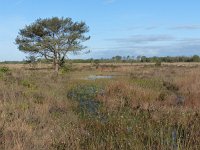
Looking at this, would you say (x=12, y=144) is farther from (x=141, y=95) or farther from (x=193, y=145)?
(x=141, y=95)

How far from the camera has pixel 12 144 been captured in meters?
6.88

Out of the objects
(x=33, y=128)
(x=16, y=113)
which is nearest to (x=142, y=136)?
(x=33, y=128)

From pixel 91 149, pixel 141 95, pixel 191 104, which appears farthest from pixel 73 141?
pixel 141 95

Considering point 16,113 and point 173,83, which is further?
point 173,83

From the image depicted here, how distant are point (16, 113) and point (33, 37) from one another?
3726cm

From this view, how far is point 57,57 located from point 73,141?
125 feet

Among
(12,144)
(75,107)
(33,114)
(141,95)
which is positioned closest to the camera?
(12,144)

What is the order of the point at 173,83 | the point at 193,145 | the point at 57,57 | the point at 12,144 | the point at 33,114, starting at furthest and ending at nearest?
the point at 57,57, the point at 173,83, the point at 33,114, the point at 12,144, the point at 193,145

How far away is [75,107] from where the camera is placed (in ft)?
47.9

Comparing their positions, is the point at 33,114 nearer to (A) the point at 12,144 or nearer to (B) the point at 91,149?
(A) the point at 12,144

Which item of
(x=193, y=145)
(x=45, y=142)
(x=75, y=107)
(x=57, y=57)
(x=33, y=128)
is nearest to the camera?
(x=193, y=145)

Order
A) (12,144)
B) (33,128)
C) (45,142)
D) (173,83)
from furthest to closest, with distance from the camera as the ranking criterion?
(173,83) → (33,128) → (45,142) → (12,144)

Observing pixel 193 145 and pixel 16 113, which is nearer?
pixel 193 145

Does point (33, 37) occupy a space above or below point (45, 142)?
above
